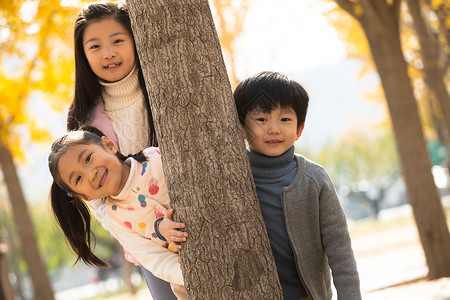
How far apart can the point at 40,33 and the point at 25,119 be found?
2.14 meters

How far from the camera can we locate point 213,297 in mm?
2314

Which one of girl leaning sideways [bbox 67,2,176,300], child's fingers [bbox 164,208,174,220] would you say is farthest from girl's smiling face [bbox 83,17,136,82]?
child's fingers [bbox 164,208,174,220]

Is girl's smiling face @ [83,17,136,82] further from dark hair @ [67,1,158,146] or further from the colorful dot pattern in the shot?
the colorful dot pattern

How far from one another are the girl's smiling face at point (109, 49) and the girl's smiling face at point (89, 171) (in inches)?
18.3

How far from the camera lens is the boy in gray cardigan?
8.24 feet

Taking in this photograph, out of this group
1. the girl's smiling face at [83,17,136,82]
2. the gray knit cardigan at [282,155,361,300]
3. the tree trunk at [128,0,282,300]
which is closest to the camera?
the tree trunk at [128,0,282,300]

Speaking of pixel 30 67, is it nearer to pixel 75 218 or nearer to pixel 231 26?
pixel 231 26

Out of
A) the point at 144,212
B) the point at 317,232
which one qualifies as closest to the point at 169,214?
the point at 144,212

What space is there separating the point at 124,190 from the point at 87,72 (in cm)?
70

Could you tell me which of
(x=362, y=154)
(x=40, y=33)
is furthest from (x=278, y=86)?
(x=362, y=154)

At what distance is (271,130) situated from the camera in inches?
100

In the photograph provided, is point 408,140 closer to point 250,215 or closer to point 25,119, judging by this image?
point 250,215

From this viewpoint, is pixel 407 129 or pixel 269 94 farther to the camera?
pixel 407 129

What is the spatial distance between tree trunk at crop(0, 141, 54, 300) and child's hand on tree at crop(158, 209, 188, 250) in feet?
30.0
